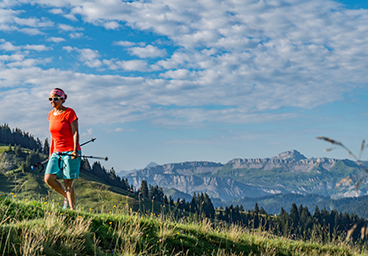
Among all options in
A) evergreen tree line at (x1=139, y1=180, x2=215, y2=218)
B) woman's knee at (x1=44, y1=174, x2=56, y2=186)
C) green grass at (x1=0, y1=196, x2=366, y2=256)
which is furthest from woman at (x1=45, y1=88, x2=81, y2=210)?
evergreen tree line at (x1=139, y1=180, x2=215, y2=218)

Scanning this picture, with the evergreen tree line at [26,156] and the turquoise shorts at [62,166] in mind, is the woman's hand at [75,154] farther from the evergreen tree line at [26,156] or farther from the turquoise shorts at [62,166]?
the evergreen tree line at [26,156]

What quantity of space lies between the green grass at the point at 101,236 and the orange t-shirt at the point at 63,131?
160 centimetres

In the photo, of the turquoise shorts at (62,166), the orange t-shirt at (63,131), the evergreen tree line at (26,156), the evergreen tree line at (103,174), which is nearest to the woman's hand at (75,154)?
the turquoise shorts at (62,166)

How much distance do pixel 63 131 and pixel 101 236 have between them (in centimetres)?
330

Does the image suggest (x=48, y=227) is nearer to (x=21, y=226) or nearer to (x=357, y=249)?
(x=21, y=226)

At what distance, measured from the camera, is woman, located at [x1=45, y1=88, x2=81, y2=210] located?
883 centimetres

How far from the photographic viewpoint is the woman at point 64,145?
8.83 metres

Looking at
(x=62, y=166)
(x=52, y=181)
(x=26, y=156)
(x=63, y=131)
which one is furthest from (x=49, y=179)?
Result: (x=26, y=156)

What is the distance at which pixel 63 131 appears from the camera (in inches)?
357

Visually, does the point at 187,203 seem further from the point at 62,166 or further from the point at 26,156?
the point at 62,166

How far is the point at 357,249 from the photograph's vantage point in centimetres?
1296

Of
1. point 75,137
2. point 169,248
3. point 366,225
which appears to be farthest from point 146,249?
point 366,225

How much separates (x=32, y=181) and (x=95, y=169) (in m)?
64.0

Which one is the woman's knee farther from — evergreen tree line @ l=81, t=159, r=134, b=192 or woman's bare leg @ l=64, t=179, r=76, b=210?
evergreen tree line @ l=81, t=159, r=134, b=192
